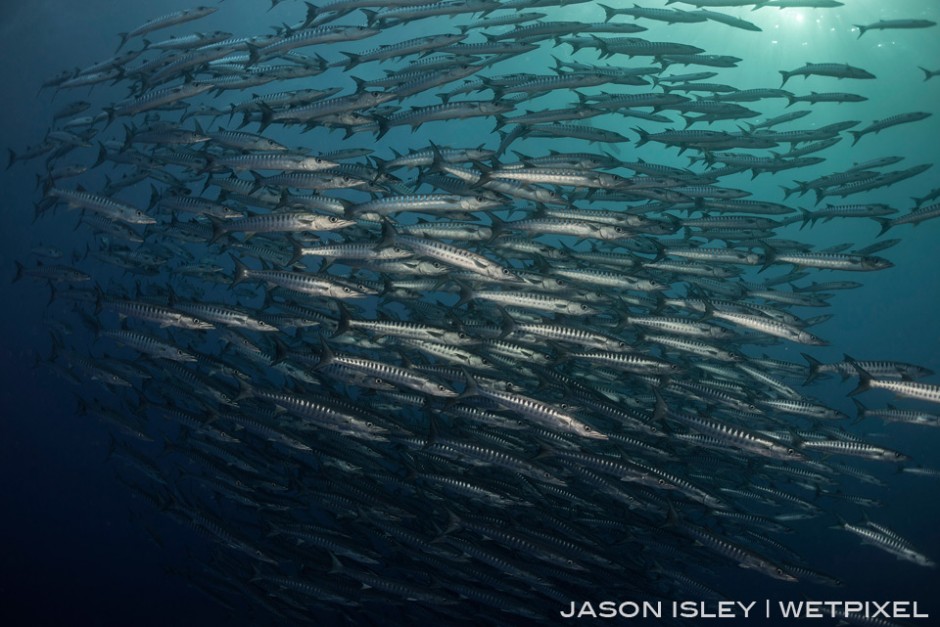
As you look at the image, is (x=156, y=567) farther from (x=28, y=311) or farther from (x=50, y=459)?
(x=28, y=311)

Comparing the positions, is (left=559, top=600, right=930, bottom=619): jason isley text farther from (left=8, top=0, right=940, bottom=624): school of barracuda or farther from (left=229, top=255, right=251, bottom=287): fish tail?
(left=229, top=255, right=251, bottom=287): fish tail

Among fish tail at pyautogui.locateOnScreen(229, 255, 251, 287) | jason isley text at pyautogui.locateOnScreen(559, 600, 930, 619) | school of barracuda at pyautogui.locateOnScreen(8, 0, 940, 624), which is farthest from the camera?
jason isley text at pyautogui.locateOnScreen(559, 600, 930, 619)

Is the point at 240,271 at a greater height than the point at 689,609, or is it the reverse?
the point at 240,271

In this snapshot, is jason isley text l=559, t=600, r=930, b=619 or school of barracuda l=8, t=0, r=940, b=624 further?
jason isley text l=559, t=600, r=930, b=619

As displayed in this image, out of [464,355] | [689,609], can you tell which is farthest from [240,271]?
[689,609]

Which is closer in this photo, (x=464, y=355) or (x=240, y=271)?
(x=464, y=355)

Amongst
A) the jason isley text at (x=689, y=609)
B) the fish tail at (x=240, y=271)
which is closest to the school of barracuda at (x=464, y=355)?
the fish tail at (x=240, y=271)

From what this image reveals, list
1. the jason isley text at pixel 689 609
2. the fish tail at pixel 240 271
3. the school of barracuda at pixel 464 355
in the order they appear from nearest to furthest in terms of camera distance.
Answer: the school of barracuda at pixel 464 355
the fish tail at pixel 240 271
the jason isley text at pixel 689 609

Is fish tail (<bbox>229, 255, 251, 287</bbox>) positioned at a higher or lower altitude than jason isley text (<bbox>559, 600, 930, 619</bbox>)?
higher

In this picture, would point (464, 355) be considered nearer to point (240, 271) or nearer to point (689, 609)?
point (240, 271)

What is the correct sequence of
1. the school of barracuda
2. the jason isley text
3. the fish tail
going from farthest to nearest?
the jason isley text < the fish tail < the school of barracuda

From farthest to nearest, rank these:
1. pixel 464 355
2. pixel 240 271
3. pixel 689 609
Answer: pixel 689 609 < pixel 240 271 < pixel 464 355

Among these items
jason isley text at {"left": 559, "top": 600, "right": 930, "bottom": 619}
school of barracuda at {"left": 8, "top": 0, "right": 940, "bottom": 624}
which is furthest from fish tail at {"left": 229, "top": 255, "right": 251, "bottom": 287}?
jason isley text at {"left": 559, "top": 600, "right": 930, "bottom": 619}

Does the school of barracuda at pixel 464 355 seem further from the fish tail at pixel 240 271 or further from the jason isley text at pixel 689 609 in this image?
the jason isley text at pixel 689 609
